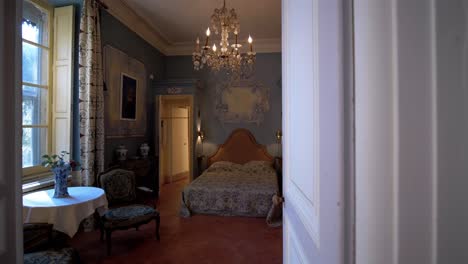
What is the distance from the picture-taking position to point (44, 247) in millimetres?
1938

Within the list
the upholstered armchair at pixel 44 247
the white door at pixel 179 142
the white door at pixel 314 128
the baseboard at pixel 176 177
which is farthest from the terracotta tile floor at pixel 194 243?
the white door at pixel 179 142

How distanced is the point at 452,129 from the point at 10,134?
110 cm

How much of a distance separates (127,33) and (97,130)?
1918 millimetres

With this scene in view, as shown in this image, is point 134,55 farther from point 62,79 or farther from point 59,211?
point 59,211

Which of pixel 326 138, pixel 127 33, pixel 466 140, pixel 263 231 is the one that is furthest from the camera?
pixel 127 33

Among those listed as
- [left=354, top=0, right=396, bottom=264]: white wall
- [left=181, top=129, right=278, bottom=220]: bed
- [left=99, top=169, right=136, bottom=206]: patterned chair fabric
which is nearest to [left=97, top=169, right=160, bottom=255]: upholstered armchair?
[left=99, top=169, right=136, bottom=206]: patterned chair fabric

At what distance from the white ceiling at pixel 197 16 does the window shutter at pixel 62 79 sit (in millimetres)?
989

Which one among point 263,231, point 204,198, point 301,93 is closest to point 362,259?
point 301,93

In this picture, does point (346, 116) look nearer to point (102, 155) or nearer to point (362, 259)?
point (362, 259)

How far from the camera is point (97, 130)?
3.21 m

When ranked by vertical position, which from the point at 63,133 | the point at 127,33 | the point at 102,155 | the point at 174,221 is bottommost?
the point at 174,221

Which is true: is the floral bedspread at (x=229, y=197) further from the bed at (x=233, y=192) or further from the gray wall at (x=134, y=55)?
the gray wall at (x=134, y=55)

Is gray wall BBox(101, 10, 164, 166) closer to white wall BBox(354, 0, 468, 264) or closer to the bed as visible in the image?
the bed

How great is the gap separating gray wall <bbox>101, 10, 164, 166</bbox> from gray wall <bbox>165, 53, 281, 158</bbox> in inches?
19.3
